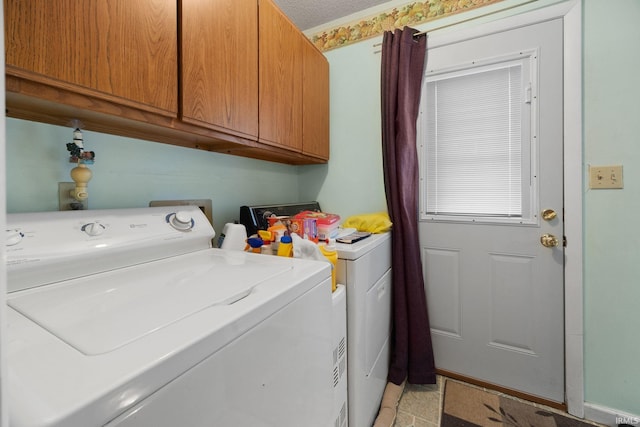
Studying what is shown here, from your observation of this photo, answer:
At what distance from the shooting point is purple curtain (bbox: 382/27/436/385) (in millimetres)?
1571

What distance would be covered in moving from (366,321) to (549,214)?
3.78 feet

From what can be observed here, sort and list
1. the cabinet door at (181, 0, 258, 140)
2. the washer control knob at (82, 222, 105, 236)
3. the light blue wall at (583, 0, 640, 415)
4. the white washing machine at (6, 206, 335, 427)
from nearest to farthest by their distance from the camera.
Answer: the white washing machine at (6, 206, 335, 427) < the washer control knob at (82, 222, 105, 236) < the cabinet door at (181, 0, 258, 140) < the light blue wall at (583, 0, 640, 415)

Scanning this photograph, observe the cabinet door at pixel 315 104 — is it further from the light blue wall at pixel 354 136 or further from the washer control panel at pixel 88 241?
the washer control panel at pixel 88 241

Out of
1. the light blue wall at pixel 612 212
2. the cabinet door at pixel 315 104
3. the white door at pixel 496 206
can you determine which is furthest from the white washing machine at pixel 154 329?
the light blue wall at pixel 612 212

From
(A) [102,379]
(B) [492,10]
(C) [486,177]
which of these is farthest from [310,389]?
(B) [492,10]

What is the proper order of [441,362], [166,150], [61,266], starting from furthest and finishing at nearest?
[441,362] < [166,150] < [61,266]

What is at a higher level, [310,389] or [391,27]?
[391,27]

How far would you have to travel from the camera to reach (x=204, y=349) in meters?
0.43

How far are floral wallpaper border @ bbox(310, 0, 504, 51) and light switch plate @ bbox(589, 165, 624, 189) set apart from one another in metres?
1.08

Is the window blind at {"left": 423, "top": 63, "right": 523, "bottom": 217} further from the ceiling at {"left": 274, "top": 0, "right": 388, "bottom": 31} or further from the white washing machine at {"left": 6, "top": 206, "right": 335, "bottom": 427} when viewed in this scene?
the white washing machine at {"left": 6, "top": 206, "right": 335, "bottom": 427}

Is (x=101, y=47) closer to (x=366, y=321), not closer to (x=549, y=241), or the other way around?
(x=366, y=321)

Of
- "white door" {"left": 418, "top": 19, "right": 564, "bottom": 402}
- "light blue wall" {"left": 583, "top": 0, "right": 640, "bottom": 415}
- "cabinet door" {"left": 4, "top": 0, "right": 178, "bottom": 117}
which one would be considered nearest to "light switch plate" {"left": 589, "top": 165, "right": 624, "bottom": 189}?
"light blue wall" {"left": 583, "top": 0, "right": 640, "bottom": 415}

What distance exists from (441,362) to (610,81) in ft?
5.82

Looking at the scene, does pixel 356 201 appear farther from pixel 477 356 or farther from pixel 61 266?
pixel 61 266
